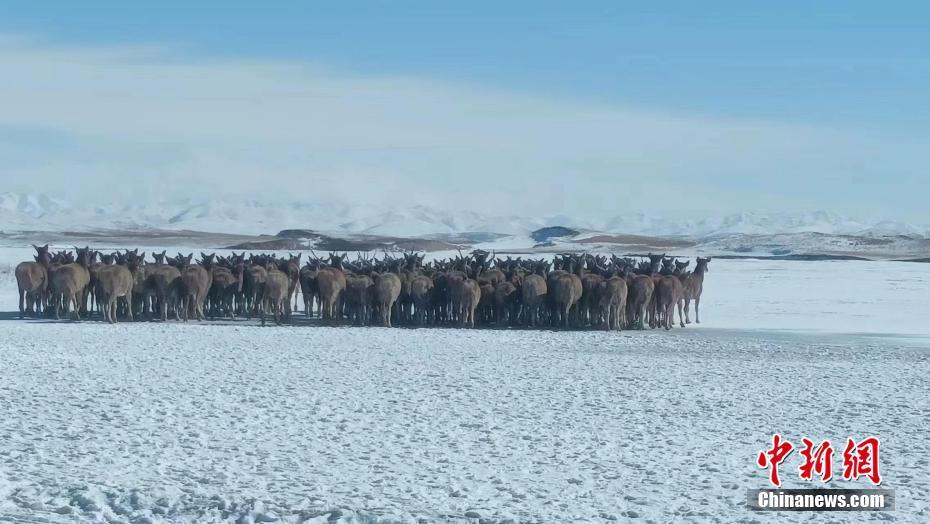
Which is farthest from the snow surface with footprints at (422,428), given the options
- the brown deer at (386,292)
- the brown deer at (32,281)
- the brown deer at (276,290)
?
the brown deer at (32,281)

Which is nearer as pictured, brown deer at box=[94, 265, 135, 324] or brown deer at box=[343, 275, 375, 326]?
brown deer at box=[94, 265, 135, 324]

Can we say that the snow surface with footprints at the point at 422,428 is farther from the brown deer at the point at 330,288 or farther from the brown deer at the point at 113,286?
the brown deer at the point at 330,288

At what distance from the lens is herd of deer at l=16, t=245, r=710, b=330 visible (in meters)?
26.5

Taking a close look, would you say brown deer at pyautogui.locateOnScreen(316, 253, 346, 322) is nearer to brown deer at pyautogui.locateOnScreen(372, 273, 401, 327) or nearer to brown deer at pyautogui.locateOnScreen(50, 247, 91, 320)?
brown deer at pyautogui.locateOnScreen(372, 273, 401, 327)

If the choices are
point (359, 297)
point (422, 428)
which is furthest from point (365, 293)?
point (422, 428)

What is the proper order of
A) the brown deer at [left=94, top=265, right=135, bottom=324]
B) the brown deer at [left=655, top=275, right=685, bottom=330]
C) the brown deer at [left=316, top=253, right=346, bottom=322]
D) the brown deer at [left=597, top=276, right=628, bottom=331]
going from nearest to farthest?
the brown deer at [left=94, top=265, right=135, bottom=324], the brown deer at [left=597, top=276, right=628, bottom=331], the brown deer at [left=316, top=253, right=346, bottom=322], the brown deer at [left=655, top=275, right=685, bottom=330]

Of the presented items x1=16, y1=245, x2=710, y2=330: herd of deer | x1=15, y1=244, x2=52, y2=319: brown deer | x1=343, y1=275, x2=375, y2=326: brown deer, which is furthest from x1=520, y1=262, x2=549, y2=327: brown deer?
x1=15, y1=244, x2=52, y2=319: brown deer

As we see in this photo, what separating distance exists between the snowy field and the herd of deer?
2944mm

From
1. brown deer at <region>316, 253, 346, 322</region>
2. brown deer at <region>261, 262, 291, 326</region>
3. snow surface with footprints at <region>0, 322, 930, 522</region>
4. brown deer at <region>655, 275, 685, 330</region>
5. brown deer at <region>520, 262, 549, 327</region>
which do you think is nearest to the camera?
snow surface with footprints at <region>0, 322, 930, 522</region>

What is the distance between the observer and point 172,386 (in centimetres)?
1512

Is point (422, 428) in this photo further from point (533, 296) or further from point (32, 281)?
point (32, 281)

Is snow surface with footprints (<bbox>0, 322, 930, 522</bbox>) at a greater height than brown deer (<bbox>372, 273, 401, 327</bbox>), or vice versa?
brown deer (<bbox>372, 273, 401, 327</bbox>)

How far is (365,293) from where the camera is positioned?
87.7ft

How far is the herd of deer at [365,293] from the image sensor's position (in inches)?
1044
